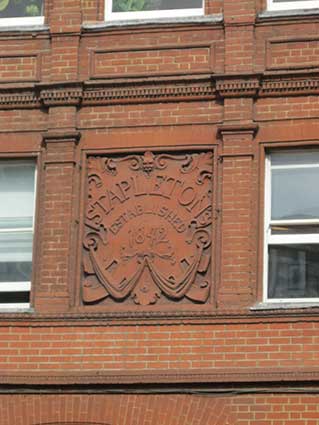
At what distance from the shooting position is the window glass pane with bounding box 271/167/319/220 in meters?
18.0

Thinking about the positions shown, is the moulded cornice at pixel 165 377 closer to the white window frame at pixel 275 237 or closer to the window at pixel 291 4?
the white window frame at pixel 275 237

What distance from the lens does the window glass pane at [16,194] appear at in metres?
18.5

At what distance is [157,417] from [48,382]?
56.0 inches

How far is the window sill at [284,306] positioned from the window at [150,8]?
13.3ft

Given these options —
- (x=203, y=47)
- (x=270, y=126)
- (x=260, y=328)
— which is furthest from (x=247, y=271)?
(x=203, y=47)

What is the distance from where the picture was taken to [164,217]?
18.0 meters

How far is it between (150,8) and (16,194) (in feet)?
10.0

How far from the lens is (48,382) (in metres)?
17.4

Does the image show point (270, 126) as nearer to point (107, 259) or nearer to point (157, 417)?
point (107, 259)

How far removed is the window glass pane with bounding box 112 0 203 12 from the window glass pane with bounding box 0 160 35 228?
8.03 ft

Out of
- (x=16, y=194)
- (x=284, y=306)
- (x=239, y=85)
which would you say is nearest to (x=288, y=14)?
(x=239, y=85)

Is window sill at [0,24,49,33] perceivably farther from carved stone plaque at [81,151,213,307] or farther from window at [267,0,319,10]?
window at [267,0,319,10]

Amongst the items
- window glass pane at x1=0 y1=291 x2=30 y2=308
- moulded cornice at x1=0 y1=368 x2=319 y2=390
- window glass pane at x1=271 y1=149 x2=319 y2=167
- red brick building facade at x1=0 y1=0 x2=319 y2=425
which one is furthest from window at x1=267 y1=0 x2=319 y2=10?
window glass pane at x1=0 y1=291 x2=30 y2=308

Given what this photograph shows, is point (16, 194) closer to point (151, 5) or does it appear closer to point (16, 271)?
point (16, 271)
